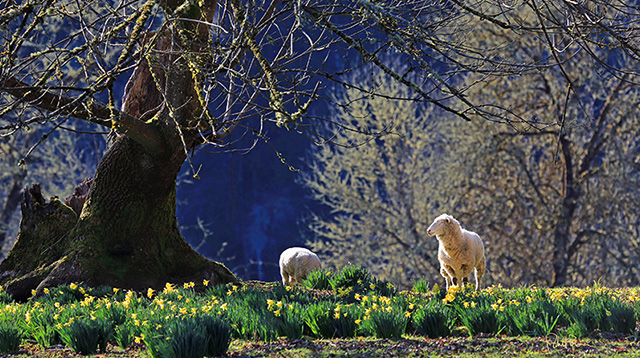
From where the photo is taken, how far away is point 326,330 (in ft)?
17.1

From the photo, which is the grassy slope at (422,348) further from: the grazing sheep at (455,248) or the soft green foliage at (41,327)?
the grazing sheep at (455,248)

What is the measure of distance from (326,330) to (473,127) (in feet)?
42.7

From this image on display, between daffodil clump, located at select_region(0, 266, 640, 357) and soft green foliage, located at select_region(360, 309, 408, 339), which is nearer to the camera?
daffodil clump, located at select_region(0, 266, 640, 357)

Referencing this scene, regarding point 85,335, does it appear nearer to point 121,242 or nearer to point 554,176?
point 121,242

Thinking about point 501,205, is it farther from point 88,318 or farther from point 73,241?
point 88,318

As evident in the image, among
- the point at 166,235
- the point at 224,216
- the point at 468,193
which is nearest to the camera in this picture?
the point at 166,235

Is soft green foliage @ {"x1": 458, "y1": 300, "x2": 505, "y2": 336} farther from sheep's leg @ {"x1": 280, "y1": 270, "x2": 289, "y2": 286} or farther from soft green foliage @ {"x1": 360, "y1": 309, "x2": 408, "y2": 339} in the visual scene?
sheep's leg @ {"x1": 280, "y1": 270, "x2": 289, "y2": 286}

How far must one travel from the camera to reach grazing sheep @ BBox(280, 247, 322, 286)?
35.6 ft

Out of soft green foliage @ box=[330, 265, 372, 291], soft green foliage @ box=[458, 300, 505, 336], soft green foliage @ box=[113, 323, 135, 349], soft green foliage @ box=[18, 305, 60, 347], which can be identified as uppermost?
soft green foliage @ box=[330, 265, 372, 291]

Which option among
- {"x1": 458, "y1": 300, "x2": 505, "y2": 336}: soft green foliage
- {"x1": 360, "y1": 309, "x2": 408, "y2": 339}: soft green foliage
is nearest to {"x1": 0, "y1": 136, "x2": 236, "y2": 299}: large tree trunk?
{"x1": 360, "y1": 309, "x2": 408, "y2": 339}: soft green foliage

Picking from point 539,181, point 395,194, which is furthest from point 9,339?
point 395,194

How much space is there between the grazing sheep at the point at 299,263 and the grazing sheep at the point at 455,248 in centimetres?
228

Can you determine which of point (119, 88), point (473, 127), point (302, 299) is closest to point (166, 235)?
point (302, 299)

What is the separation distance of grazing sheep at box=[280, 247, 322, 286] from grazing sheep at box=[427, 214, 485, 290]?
228 cm
